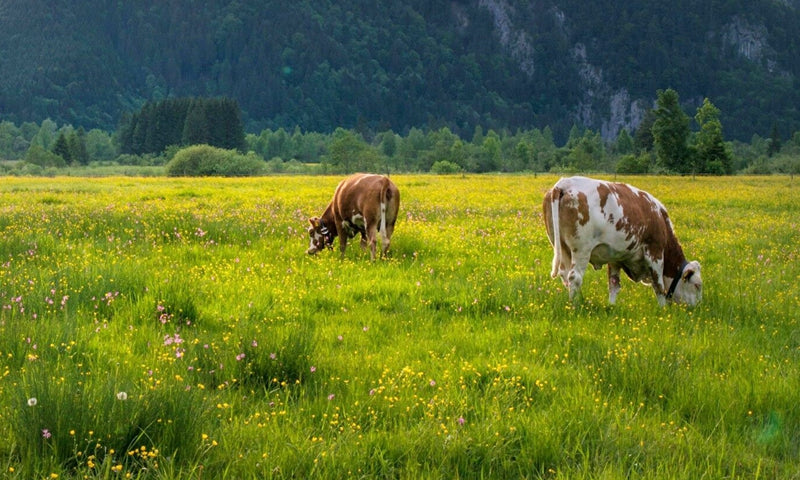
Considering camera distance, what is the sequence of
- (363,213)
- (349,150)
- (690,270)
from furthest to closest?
(349,150) < (363,213) < (690,270)

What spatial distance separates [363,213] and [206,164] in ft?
207

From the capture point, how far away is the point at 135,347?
620 centimetres

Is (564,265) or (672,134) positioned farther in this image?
(672,134)

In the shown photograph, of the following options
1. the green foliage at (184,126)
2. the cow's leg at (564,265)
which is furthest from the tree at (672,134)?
the cow's leg at (564,265)

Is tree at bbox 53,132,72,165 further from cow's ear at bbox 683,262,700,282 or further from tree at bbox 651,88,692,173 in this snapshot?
cow's ear at bbox 683,262,700,282

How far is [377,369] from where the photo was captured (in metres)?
5.79

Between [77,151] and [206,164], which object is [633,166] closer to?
[206,164]

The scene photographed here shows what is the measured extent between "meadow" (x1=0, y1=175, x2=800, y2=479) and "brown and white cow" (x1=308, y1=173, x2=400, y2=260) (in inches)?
34.1

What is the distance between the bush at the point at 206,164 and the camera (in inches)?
2758

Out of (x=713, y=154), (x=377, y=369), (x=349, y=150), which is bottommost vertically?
(x=377, y=369)

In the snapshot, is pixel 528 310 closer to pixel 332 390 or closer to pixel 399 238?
pixel 332 390

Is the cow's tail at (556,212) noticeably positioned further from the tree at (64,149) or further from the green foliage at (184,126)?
the tree at (64,149)

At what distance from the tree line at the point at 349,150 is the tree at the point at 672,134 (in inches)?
5.1

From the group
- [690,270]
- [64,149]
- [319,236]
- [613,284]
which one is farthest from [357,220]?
[64,149]
